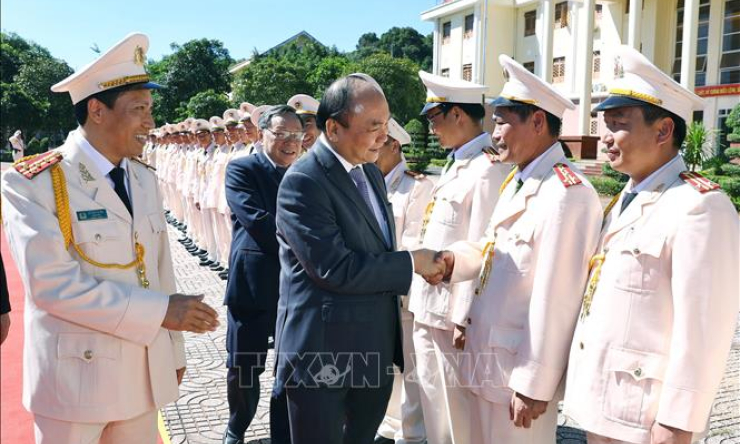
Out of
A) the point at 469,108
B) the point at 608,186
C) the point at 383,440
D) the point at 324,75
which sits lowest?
the point at 383,440

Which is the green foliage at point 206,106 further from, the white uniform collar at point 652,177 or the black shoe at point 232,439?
the white uniform collar at point 652,177

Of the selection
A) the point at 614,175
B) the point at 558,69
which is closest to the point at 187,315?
the point at 614,175

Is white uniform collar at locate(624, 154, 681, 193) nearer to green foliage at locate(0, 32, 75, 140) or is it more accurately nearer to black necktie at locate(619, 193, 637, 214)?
black necktie at locate(619, 193, 637, 214)

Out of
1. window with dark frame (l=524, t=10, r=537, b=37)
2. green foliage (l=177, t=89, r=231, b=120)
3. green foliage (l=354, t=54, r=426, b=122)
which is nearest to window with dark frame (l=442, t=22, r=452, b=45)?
window with dark frame (l=524, t=10, r=537, b=37)

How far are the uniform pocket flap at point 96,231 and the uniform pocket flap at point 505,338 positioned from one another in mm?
1566

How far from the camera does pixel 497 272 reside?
271cm

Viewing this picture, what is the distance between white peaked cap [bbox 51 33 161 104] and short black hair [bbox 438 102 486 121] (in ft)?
5.75

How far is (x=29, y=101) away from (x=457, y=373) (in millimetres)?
40092

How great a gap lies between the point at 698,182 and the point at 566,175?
0.54m

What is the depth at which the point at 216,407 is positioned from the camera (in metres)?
4.29

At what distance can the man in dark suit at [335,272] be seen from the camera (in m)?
2.21

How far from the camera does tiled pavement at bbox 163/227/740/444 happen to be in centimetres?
383

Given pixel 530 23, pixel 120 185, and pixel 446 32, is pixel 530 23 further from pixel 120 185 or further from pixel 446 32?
pixel 120 185

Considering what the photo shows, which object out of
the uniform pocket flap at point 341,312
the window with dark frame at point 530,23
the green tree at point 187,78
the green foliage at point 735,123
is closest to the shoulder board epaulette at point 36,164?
the uniform pocket flap at point 341,312
